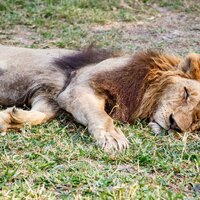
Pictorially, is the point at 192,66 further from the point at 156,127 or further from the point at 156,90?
the point at 156,127

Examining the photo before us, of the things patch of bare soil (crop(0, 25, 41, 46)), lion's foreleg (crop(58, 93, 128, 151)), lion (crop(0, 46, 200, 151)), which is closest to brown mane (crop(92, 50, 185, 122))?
lion (crop(0, 46, 200, 151))

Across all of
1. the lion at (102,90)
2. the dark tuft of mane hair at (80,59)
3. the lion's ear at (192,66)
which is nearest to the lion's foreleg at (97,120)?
the lion at (102,90)

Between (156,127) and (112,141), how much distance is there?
506 mm

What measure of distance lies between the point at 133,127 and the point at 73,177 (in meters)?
1.10

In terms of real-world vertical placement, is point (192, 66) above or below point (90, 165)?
above

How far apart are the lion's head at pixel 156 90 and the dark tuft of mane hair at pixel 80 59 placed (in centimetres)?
33

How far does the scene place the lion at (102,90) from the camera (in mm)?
3805

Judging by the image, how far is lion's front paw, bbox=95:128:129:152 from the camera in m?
3.47

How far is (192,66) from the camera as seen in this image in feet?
13.4

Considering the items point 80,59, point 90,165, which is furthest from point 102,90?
point 90,165

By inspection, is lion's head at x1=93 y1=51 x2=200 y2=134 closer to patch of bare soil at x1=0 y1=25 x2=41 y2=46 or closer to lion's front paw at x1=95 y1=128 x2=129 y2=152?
lion's front paw at x1=95 y1=128 x2=129 y2=152

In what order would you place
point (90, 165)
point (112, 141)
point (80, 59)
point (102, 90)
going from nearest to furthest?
1. point (90, 165)
2. point (112, 141)
3. point (102, 90)
4. point (80, 59)

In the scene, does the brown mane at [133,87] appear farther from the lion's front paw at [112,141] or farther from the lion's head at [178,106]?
the lion's front paw at [112,141]

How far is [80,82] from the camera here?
4.11 meters
